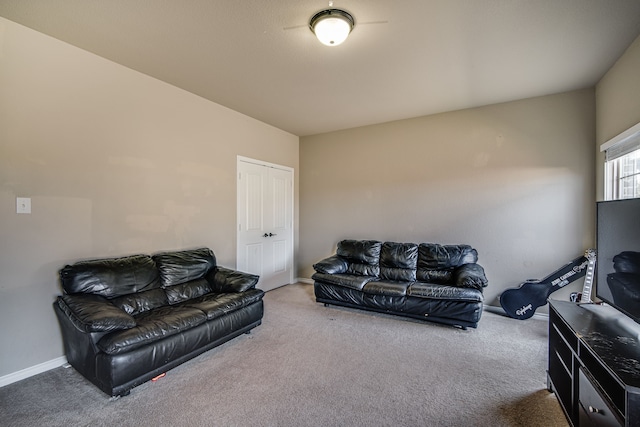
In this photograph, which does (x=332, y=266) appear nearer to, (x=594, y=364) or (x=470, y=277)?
(x=470, y=277)

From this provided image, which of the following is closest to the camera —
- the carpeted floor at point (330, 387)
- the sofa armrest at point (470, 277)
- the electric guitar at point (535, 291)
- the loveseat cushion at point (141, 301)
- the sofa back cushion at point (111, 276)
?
the carpeted floor at point (330, 387)

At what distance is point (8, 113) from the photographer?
225 cm

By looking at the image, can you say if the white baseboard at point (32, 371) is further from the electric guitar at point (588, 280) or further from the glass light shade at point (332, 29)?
the electric guitar at point (588, 280)

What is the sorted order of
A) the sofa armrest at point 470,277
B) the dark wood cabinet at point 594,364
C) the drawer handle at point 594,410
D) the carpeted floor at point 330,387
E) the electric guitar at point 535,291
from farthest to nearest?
the electric guitar at point 535,291 → the sofa armrest at point 470,277 → the carpeted floor at point 330,387 → the drawer handle at point 594,410 → the dark wood cabinet at point 594,364

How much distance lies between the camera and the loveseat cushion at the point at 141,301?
8.41 ft

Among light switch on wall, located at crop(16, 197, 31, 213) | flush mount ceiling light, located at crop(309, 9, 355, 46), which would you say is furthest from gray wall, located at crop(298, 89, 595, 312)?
light switch on wall, located at crop(16, 197, 31, 213)

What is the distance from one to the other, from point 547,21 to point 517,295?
2.94 metres

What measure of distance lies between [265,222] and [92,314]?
2799 millimetres

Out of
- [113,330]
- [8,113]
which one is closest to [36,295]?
[113,330]

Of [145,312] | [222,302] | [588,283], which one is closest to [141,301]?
[145,312]

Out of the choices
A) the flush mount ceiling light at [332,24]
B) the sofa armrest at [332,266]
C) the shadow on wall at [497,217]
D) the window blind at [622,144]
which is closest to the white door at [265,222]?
the sofa armrest at [332,266]

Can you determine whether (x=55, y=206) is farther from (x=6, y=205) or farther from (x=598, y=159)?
(x=598, y=159)

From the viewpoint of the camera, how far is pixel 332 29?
210cm

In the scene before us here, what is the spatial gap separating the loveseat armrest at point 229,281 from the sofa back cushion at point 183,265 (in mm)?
147
